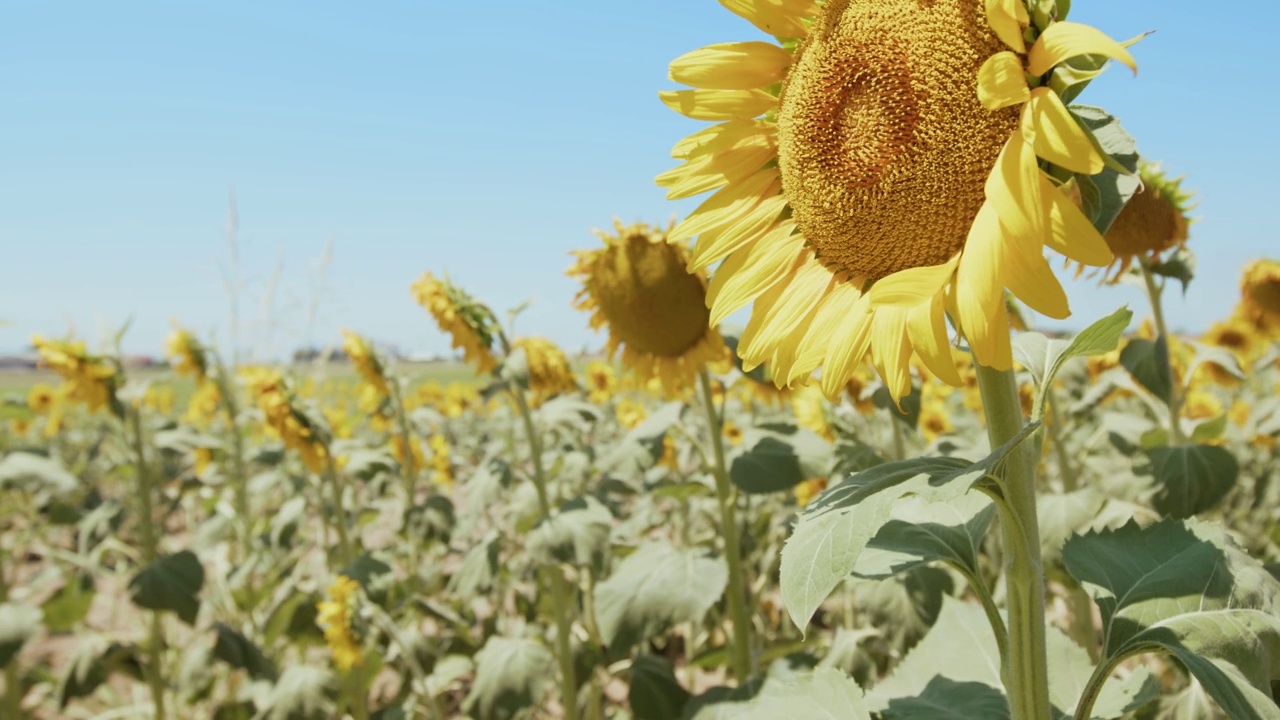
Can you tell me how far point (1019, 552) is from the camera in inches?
38.7

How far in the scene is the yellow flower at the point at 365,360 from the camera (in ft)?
14.1

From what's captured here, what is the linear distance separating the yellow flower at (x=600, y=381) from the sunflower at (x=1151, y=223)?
4059mm

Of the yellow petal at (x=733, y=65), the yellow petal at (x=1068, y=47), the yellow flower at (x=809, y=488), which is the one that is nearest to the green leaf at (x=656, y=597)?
the yellow petal at (x=733, y=65)

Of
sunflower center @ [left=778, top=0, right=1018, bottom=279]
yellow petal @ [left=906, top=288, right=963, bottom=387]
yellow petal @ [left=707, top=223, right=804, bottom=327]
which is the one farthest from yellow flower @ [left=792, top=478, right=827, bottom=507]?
yellow petal @ [left=906, top=288, right=963, bottom=387]

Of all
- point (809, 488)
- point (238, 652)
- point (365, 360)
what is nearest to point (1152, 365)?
point (809, 488)

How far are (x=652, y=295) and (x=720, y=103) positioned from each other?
1343 millimetres

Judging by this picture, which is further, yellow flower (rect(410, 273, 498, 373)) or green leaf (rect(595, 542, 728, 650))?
yellow flower (rect(410, 273, 498, 373))

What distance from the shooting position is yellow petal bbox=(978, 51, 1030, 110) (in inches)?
31.6

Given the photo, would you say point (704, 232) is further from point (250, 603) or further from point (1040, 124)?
point (250, 603)

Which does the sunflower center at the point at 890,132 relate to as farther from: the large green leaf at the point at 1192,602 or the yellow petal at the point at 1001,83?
the large green leaf at the point at 1192,602

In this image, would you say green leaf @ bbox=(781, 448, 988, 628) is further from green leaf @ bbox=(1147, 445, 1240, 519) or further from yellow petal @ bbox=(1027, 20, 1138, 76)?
green leaf @ bbox=(1147, 445, 1240, 519)

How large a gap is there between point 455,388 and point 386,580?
5093mm

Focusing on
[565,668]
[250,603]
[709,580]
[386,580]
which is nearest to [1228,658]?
[709,580]

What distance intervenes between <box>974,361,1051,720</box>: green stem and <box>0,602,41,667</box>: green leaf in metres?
3.32
